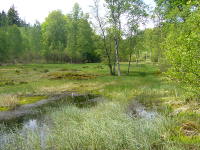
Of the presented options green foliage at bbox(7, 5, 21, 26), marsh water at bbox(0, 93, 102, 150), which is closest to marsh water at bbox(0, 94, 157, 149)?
marsh water at bbox(0, 93, 102, 150)

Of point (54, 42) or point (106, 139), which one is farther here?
point (54, 42)

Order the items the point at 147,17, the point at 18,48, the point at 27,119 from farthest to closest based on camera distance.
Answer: the point at 18,48, the point at 147,17, the point at 27,119

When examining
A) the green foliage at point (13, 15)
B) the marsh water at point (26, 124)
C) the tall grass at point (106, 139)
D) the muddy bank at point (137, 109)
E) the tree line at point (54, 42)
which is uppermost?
the green foliage at point (13, 15)

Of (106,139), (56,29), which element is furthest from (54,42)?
(106,139)

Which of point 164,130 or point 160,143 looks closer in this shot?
point 160,143

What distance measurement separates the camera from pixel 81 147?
6.83 m

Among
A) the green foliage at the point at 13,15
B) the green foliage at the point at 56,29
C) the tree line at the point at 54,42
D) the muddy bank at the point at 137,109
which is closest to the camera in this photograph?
the muddy bank at the point at 137,109

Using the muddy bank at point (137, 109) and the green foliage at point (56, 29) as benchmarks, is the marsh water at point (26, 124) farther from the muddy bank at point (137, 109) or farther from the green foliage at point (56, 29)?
the green foliage at point (56, 29)

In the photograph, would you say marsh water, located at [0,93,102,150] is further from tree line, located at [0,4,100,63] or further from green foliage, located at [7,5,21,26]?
green foliage, located at [7,5,21,26]

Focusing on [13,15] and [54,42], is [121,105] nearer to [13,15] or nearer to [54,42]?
[54,42]

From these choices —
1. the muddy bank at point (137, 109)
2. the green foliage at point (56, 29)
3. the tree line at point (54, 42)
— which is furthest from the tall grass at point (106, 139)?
the green foliage at point (56, 29)

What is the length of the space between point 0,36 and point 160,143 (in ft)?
170

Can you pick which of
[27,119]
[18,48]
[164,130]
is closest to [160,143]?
[164,130]

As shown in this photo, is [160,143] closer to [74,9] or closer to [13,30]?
[13,30]
